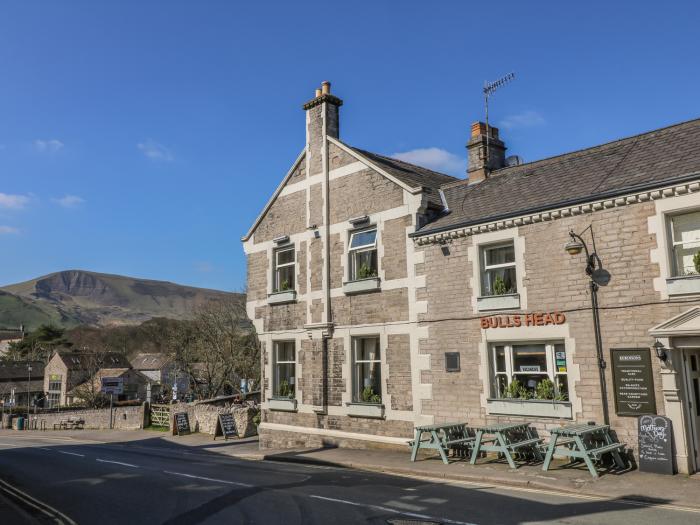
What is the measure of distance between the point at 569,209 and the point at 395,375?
22.3 feet

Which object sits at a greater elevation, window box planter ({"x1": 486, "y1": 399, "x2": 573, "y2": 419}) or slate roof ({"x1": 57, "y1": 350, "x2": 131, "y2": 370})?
slate roof ({"x1": 57, "y1": 350, "x2": 131, "y2": 370})

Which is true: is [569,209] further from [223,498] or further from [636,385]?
[223,498]

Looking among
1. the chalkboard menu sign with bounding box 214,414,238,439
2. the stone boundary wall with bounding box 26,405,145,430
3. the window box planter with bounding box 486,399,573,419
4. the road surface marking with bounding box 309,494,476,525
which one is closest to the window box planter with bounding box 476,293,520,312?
the window box planter with bounding box 486,399,573,419

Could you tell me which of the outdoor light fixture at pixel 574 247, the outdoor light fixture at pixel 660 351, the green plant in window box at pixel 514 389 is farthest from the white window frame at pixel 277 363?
the outdoor light fixture at pixel 660 351

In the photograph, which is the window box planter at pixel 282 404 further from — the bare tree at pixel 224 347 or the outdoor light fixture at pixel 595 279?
the bare tree at pixel 224 347

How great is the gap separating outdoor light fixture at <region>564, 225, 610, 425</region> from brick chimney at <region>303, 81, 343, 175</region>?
9.65 meters

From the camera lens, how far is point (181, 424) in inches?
1240

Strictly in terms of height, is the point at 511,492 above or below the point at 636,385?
below

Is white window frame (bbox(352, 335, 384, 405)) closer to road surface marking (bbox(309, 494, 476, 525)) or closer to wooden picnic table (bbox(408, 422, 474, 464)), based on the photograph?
wooden picnic table (bbox(408, 422, 474, 464))

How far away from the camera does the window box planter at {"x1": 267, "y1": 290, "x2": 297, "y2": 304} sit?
19828mm

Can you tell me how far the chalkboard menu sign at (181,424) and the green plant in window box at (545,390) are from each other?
77.5 feet

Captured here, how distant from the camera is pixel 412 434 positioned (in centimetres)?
1577

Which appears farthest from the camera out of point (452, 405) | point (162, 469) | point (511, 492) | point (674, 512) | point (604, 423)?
point (162, 469)

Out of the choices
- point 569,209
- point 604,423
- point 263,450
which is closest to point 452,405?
point 604,423
